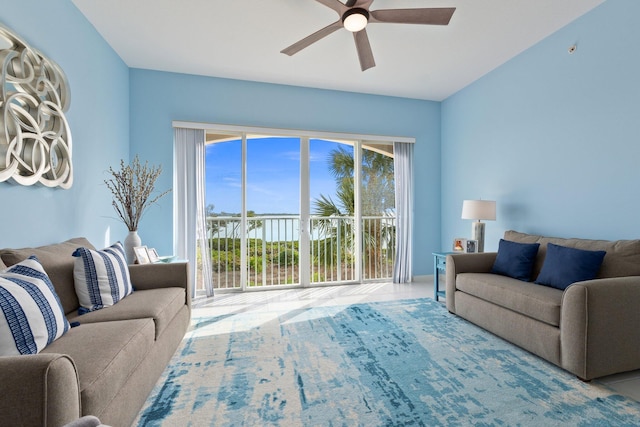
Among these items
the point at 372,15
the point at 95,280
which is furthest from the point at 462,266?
the point at 95,280

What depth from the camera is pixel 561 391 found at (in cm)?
186

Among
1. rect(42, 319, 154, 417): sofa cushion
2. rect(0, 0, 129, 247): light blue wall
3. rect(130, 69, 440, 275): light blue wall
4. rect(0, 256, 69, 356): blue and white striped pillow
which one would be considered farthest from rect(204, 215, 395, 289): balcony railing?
rect(0, 256, 69, 356): blue and white striped pillow

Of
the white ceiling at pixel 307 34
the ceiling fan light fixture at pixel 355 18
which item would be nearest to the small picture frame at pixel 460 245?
the white ceiling at pixel 307 34

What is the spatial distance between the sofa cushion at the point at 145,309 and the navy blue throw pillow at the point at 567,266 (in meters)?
2.95

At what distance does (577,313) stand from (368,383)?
1377 mm

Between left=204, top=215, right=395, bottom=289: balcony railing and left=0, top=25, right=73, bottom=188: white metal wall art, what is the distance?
2007mm

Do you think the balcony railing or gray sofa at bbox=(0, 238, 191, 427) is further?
the balcony railing

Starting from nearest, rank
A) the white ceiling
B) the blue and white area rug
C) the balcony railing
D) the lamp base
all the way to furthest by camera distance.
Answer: the blue and white area rug < the white ceiling < the lamp base < the balcony railing

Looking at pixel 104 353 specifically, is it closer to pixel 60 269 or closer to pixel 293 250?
pixel 60 269

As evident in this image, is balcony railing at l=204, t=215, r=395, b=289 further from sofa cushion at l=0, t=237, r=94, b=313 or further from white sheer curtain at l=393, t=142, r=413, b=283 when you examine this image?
sofa cushion at l=0, t=237, r=94, b=313

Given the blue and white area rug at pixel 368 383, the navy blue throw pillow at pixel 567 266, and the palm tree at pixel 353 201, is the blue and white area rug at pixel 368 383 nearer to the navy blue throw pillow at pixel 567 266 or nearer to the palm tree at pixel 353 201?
the navy blue throw pillow at pixel 567 266

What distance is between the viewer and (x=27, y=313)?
1287 mm

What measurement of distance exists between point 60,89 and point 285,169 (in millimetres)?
2610

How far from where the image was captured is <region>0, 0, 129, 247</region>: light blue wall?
6.63 ft
